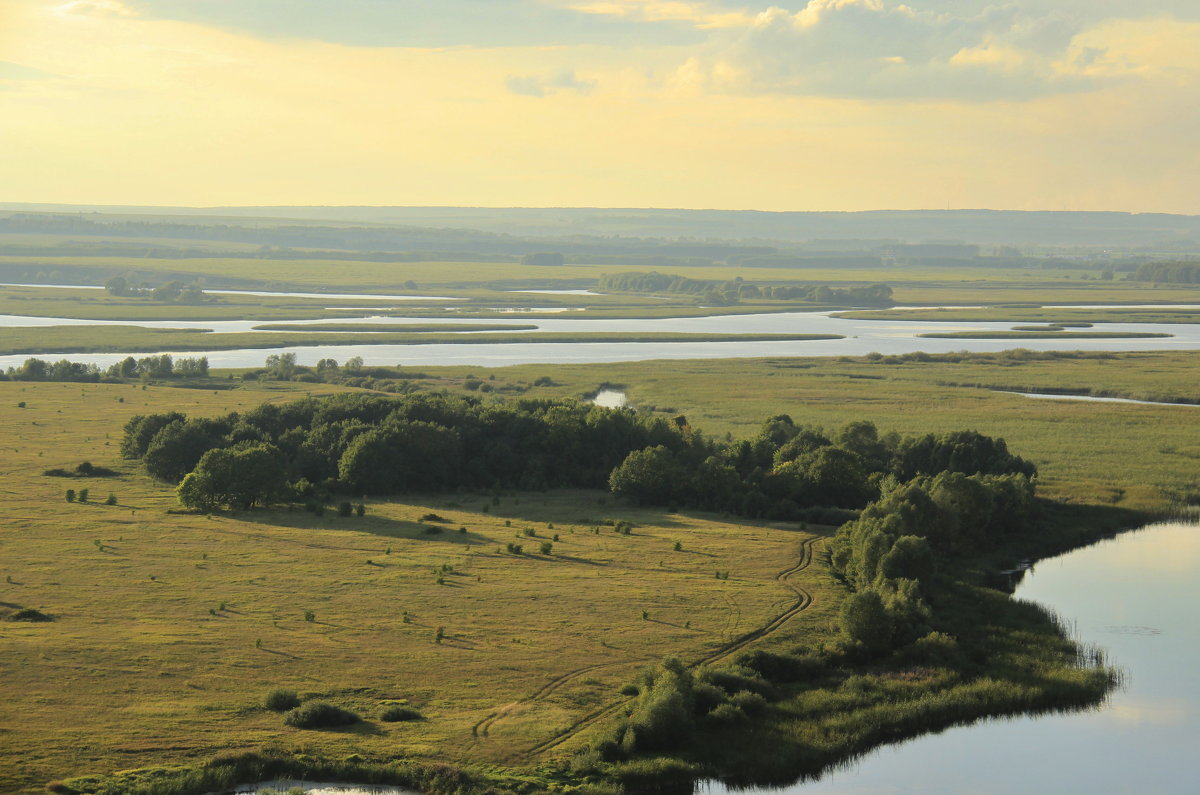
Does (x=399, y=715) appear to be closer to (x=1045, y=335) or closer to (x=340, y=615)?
(x=340, y=615)

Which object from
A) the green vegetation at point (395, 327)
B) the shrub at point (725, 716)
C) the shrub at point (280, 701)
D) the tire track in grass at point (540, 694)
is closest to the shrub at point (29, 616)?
the shrub at point (280, 701)

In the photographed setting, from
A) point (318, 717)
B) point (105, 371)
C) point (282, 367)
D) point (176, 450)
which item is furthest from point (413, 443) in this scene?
point (105, 371)

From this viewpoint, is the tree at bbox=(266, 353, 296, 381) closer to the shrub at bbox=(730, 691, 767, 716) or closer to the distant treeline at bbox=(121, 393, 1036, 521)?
the distant treeline at bbox=(121, 393, 1036, 521)

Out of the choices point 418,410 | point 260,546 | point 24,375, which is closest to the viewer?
point 260,546

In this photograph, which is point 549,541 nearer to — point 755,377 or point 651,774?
point 651,774

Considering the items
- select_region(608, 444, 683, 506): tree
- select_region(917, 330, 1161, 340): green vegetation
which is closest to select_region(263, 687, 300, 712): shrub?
select_region(608, 444, 683, 506): tree

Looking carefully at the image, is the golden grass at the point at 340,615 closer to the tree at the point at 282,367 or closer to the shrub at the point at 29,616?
the shrub at the point at 29,616

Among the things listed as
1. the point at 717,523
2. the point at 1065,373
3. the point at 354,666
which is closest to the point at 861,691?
the point at 354,666
